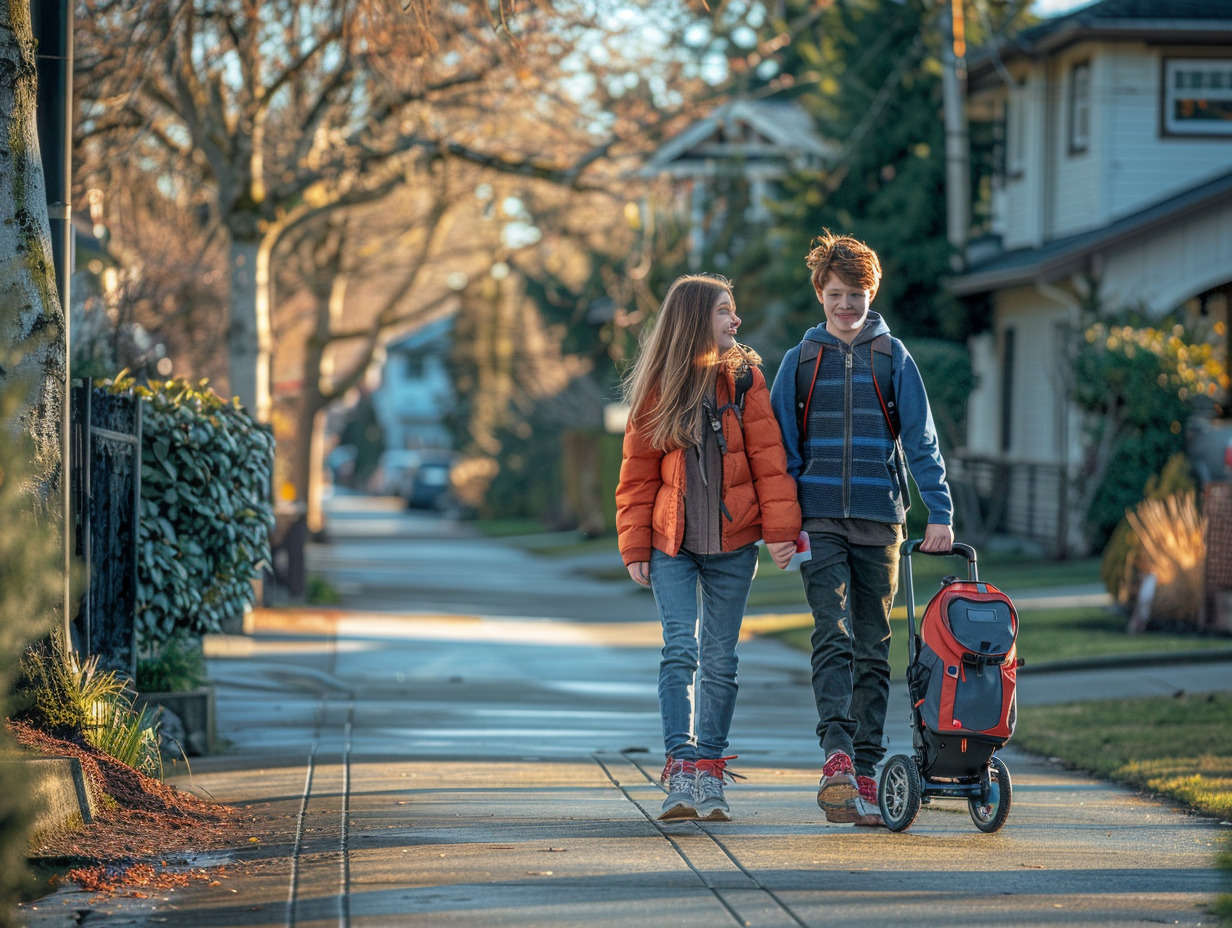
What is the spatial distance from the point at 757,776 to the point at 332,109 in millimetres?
10773

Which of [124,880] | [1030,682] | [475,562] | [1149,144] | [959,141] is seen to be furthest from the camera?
[475,562]

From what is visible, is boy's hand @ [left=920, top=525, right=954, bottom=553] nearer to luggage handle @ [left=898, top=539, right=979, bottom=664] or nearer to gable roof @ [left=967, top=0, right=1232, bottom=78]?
luggage handle @ [left=898, top=539, right=979, bottom=664]

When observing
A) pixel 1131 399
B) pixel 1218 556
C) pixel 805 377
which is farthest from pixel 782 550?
pixel 1131 399

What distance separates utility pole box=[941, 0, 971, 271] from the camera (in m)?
24.6

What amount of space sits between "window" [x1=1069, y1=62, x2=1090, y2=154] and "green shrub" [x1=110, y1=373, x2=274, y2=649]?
16951 mm

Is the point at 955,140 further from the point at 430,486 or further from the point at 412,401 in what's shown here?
the point at 412,401

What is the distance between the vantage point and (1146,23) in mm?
21766

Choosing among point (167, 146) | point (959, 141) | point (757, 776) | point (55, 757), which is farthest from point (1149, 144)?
point (55, 757)

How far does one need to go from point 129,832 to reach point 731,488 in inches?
94.7

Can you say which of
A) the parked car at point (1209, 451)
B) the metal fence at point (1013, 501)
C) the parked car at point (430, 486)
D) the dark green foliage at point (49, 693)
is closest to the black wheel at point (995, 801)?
the dark green foliage at point (49, 693)

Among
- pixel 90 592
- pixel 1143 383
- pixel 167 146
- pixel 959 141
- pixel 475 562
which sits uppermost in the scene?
pixel 959 141

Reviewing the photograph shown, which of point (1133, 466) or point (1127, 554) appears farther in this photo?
point (1133, 466)

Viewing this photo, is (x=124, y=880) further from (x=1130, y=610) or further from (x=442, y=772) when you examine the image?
(x=1130, y=610)

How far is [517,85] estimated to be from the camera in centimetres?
1593
